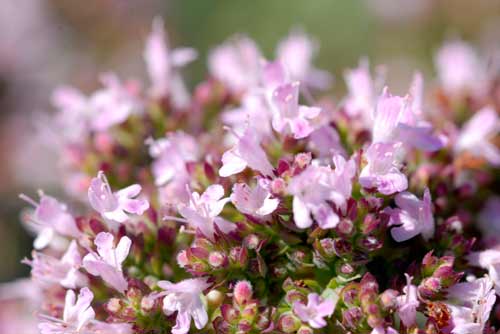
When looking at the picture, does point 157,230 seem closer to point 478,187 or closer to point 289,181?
point 289,181

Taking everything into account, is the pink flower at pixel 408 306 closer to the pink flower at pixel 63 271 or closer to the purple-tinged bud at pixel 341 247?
the purple-tinged bud at pixel 341 247

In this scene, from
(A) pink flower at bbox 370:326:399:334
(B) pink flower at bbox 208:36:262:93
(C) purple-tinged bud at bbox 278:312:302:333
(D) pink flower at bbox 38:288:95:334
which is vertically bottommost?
(A) pink flower at bbox 370:326:399:334

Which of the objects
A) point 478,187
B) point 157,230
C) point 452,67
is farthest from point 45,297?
point 452,67

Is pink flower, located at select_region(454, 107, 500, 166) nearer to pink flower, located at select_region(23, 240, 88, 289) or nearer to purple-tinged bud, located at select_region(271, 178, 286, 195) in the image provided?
purple-tinged bud, located at select_region(271, 178, 286, 195)

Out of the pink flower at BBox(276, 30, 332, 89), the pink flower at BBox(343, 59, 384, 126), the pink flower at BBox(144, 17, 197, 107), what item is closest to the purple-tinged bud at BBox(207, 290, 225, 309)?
the pink flower at BBox(343, 59, 384, 126)

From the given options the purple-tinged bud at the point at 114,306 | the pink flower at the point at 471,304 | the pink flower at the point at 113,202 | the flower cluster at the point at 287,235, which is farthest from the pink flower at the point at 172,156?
the pink flower at the point at 471,304

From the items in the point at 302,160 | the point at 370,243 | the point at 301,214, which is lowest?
the point at 370,243

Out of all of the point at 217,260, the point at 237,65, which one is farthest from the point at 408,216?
the point at 237,65

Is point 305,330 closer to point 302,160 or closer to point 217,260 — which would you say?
point 217,260
